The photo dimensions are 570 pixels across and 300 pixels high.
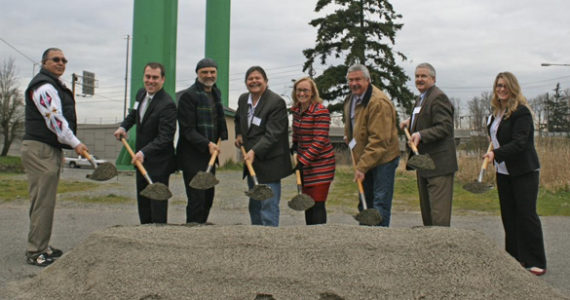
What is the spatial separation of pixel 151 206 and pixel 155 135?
2.07 feet

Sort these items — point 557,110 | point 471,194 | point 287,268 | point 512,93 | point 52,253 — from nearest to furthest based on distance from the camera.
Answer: point 287,268
point 512,93
point 52,253
point 471,194
point 557,110

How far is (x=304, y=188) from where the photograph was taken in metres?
4.07

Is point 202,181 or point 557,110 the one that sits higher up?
point 557,110

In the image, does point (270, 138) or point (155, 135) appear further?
point (155, 135)

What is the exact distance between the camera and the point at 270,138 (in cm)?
388

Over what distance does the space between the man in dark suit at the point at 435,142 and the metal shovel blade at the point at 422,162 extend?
10 cm

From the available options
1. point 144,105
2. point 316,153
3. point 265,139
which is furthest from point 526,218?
point 144,105

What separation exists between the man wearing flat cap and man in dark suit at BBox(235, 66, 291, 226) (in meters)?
0.32

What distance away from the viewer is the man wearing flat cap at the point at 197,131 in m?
3.95

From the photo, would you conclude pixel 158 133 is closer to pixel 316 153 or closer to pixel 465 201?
pixel 316 153

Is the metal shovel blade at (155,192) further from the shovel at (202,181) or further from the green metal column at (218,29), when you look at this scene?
the green metal column at (218,29)

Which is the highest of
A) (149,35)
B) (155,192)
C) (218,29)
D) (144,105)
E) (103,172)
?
(218,29)

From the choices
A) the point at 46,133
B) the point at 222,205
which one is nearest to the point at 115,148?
the point at 222,205

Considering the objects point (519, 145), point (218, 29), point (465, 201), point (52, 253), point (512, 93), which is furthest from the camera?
point (218, 29)
